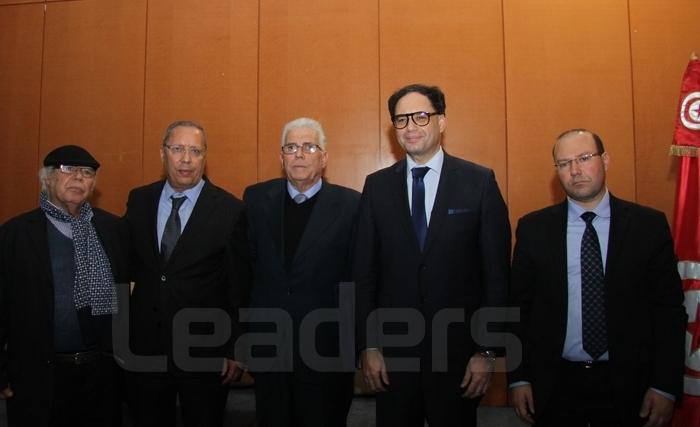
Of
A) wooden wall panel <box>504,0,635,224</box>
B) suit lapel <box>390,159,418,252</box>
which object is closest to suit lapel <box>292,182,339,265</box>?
suit lapel <box>390,159,418,252</box>

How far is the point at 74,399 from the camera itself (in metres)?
2.10

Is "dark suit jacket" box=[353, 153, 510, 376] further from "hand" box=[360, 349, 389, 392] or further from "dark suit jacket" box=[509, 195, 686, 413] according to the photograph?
"dark suit jacket" box=[509, 195, 686, 413]

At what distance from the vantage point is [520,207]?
12.4ft

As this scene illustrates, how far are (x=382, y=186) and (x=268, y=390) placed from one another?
1.03m

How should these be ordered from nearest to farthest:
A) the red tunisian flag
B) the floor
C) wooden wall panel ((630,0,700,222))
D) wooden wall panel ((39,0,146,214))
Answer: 1. the red tunisian flag
2. the floor
3. wooden wall panel ((630,0,700,222))
4. wooden wall panel ((39,0,146,214))

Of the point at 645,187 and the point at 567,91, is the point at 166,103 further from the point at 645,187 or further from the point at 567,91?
the point at 645,187

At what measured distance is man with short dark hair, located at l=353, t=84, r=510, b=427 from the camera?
1.74 m

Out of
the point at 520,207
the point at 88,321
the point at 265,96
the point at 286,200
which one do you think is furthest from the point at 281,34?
the point at 88,321

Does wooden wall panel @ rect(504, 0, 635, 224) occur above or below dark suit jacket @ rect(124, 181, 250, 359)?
above

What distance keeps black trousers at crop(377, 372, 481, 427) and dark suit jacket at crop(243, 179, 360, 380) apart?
14.1 inches

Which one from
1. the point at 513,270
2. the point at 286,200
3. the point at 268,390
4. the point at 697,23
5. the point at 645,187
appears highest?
the point at 697,23

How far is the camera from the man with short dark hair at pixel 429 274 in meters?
1.74

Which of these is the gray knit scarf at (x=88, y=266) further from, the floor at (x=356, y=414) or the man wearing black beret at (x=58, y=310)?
the floor at (x=356, y=414)

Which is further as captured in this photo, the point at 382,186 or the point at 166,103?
the point at 166,103
